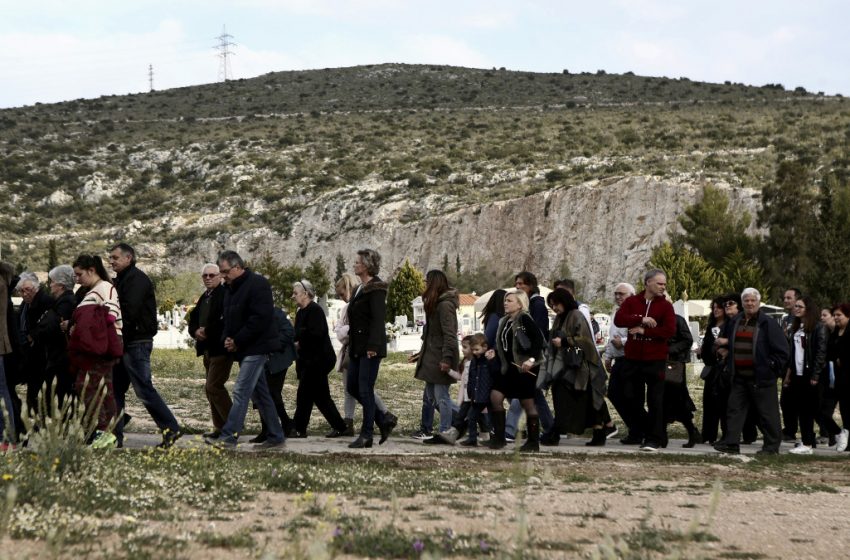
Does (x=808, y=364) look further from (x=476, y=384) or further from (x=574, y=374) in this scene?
(x=476, y=384)

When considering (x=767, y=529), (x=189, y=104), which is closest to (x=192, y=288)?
(x=189, y=104)

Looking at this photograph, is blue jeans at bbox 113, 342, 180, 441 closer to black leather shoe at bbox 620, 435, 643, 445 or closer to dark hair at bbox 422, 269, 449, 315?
dark hair at bbox 422, 269, 449, 315

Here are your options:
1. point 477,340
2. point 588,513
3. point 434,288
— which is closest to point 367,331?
point 434,288

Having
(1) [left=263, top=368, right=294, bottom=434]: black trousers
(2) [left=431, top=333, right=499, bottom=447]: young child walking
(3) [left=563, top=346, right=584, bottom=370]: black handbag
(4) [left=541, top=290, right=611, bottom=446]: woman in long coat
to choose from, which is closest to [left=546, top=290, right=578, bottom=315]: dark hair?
(4) [left=541, top=290, right=611, bottom=446]: woman in long coat

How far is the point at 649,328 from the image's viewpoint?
39.5ft

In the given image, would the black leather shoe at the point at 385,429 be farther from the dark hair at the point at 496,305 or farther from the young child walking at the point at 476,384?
the dark hair at the point at 496,305

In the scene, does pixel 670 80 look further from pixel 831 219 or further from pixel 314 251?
pixel 831 219

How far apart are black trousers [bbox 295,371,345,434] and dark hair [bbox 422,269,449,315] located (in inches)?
53.1

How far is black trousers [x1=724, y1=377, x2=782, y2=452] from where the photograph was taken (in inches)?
471

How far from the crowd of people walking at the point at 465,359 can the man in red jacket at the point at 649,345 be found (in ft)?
0.05

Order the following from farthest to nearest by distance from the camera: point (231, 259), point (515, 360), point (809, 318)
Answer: point (809, 318) → point (515, 360) → point (231, 259)

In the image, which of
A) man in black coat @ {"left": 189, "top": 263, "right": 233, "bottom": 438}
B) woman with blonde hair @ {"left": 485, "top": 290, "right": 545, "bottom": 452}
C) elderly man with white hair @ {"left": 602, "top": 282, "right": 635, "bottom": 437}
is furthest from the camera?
elderly man with white hair @ {"left": 602, "top": 282, "right": 635, "bottom": 437}

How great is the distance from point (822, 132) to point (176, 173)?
49.1 meters

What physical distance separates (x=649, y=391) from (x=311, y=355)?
354cm
